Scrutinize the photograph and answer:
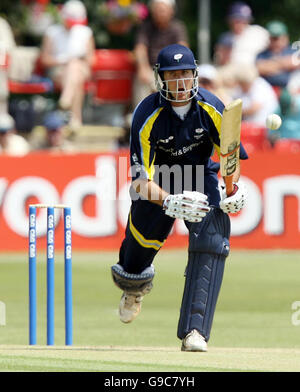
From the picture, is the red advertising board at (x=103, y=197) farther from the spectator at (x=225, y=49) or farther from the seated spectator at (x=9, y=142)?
the spectator at (x=225, y=49)

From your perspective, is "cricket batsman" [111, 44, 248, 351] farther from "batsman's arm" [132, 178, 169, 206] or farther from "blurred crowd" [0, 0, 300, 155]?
"blurred crowd" [0, 0, 300, 155]

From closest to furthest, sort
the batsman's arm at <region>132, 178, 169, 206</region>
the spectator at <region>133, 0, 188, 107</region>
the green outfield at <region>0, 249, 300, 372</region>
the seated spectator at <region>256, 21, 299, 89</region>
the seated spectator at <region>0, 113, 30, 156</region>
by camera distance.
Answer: the green outfield at <region>0, 249, 300, 372</region> < the batsman's arm at <region>132, 178, 169, 206</region> < the seated spectator at <region>0, 113, 30, 156</region> < the spectator at <region>133, 0, 188, 107</region> < the seated spectator at <region>256, 21, 299, 89</region>

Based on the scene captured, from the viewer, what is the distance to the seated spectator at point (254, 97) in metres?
13.0

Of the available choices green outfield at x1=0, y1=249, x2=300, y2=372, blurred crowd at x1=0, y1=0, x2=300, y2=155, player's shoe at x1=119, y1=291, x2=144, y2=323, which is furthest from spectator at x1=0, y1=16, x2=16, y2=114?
player's shoe at x1=119, y1=291, x2=144, y2=323

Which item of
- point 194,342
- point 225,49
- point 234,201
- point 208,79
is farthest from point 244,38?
point 194,342

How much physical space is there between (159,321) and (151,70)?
6011mm

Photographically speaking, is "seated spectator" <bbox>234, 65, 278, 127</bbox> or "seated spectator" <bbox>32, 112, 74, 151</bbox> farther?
"seated spectator" <bbox>234, 65, 278, 127</bbox>

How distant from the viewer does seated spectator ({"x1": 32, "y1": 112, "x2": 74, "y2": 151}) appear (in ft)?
41.5

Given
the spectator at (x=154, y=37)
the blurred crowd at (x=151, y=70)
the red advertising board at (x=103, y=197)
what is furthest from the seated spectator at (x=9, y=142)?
the spectator at (x=154, y=37)

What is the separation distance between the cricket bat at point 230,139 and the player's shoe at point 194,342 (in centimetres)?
89

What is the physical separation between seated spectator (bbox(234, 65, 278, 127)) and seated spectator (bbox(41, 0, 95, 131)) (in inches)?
87.4

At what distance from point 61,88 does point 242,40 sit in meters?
2.50

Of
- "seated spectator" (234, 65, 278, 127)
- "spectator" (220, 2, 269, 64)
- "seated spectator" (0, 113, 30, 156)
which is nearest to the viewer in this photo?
"seated spectator" (0, 113, 30, 156)
